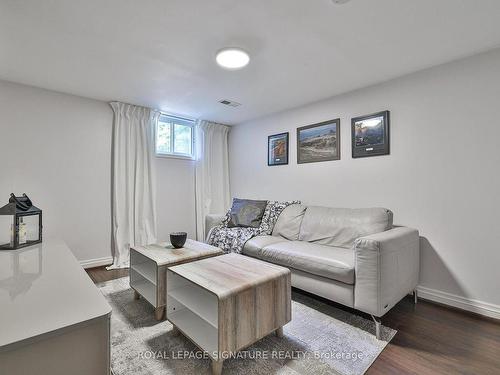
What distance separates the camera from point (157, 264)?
197cm

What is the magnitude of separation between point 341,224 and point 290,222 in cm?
66

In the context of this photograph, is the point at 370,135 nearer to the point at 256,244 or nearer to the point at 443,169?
the point at 443,169

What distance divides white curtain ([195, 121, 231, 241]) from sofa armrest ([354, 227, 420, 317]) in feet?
9.41

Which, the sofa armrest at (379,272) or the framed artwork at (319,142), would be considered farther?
the framed artwork at (319,142)

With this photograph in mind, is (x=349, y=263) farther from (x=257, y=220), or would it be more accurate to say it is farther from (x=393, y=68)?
(x=393, y=68)

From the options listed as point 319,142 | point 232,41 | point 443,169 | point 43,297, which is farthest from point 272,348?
point 319,142

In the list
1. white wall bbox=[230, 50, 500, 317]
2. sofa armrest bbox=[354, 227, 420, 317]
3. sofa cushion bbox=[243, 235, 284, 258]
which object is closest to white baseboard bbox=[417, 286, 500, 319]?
white wall bbox=[230, 50, 500, 317]

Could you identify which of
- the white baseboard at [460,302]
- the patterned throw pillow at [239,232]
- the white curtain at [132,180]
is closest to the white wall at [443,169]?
the white baseboard at [460,302]

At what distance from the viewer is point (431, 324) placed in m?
1.97

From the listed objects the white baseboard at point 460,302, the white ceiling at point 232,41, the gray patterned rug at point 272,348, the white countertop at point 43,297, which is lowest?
the gray patterned rug at point 272,348

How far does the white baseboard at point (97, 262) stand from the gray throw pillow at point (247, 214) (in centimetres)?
170

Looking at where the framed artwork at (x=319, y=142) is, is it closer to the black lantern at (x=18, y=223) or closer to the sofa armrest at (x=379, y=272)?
the sofa armrest at (x=379, y=272)

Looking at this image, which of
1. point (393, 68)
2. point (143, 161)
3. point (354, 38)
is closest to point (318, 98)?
point (393, 68)

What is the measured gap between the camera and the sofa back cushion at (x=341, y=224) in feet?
7.85
